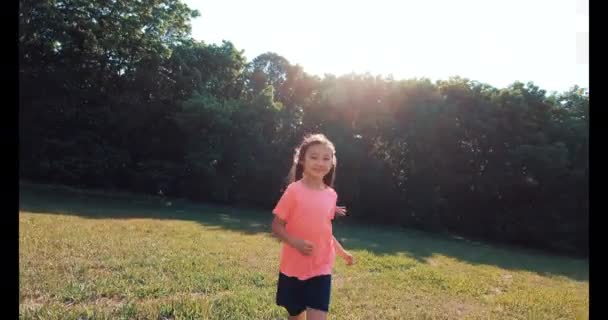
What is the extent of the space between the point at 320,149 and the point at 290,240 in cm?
77

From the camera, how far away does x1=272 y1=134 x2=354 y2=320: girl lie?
11.1 ft

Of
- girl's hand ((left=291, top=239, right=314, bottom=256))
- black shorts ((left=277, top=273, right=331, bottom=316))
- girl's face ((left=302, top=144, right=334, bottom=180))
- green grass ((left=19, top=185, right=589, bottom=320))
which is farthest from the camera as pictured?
green grass ((left=19, top=185, right=589, bottom=320))

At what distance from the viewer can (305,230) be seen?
346 cm

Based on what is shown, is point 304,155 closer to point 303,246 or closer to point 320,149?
point 320,149

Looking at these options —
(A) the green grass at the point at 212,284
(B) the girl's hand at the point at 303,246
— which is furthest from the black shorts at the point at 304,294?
(A) the green grass at the point at 212,284

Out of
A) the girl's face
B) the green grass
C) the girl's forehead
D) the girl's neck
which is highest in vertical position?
the girl's forehead

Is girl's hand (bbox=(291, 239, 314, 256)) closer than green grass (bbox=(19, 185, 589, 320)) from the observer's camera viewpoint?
Yes

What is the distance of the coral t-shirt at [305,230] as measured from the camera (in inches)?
134

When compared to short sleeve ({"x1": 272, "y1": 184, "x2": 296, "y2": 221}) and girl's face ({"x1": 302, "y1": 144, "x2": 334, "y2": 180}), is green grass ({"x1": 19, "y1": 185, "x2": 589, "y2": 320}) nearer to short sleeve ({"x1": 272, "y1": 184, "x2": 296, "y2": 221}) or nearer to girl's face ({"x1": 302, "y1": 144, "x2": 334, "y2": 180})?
short sleeve ({"x1": 272, "y1": 184, "x2": 296, "y2": 221})

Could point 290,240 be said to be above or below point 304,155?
below

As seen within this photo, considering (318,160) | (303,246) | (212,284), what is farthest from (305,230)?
(212,284)

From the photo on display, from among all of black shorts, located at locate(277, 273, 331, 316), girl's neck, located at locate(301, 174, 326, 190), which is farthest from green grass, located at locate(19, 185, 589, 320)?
girl's neck, located at locate(301, 174, 326, 190)
